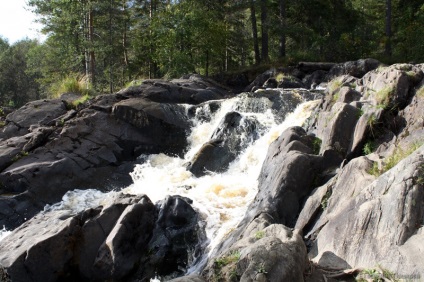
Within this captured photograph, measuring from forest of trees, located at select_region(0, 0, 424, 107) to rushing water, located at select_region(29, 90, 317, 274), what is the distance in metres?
7.24

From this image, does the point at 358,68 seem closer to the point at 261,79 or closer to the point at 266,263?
the point at 261,79

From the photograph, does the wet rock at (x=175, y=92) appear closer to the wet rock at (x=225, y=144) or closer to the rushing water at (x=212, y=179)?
the rushing water at (x=212, y=179)

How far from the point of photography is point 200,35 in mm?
24531

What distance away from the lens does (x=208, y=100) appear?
1884 centimetres

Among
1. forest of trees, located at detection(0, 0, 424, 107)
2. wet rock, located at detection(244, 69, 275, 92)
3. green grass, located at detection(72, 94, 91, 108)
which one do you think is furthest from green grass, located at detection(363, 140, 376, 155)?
forest of trees, located at detection(0, 0, 424, 107)

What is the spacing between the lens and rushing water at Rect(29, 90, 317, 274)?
1056cm

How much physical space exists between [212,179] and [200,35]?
1408 cm

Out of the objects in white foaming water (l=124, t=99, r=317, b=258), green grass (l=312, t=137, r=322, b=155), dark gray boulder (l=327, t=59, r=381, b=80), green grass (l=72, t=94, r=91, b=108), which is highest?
dark gray boulder (l=327, t=59, r=381, b=80)

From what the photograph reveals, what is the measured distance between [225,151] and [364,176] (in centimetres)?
758

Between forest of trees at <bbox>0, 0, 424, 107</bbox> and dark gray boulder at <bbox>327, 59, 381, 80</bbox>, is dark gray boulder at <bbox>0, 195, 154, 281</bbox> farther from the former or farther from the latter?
dark gray boulder at <bbox>327, 59, 381, 80</bbox>

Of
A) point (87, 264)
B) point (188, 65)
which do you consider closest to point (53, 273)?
point (87, 264)

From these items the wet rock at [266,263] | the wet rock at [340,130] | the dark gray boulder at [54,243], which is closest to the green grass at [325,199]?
the wet rock at [340,130]

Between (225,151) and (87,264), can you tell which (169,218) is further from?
(225,151)

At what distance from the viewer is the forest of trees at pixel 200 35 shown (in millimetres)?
22266
